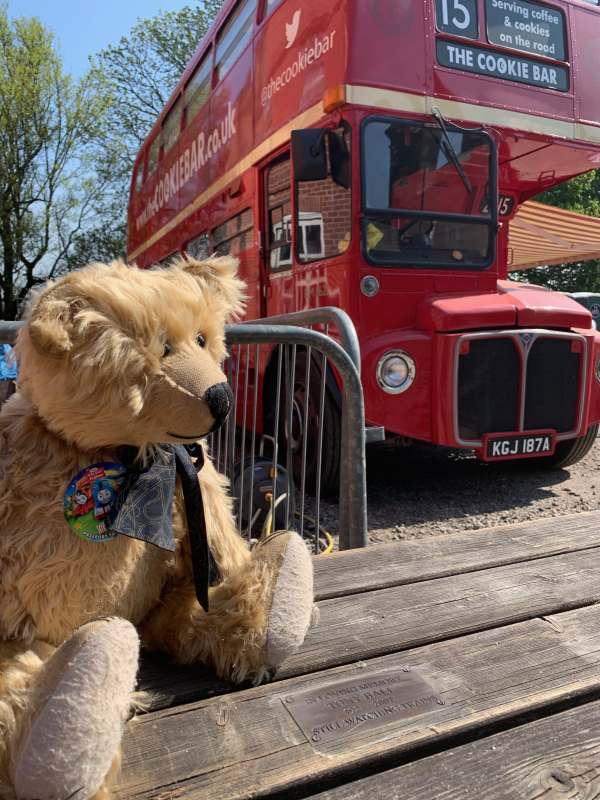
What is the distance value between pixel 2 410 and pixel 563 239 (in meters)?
8.13

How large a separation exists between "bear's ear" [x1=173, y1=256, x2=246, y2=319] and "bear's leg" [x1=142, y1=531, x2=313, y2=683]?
0.58m

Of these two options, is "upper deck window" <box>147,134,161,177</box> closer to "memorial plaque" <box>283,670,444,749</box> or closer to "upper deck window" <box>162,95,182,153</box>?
"upper deck window" <box>162,95,182,153</box>

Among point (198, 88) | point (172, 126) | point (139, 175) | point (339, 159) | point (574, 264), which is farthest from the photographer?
point (574, 264)

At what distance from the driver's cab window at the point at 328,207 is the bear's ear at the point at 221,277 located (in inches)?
116

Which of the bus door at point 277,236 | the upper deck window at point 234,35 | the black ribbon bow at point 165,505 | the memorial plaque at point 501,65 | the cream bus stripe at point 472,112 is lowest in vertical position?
the black ribbon bow at point 165,505

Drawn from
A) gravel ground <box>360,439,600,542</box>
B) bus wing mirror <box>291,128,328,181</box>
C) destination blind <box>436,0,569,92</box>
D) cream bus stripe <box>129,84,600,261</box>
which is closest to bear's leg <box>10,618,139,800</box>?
gravel ground <box>360,439,600,542</box>

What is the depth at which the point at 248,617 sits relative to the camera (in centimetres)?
121

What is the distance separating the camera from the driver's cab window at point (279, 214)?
4.84 m

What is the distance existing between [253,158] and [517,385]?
296 centimetres

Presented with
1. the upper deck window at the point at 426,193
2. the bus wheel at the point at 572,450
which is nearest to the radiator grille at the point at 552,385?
the bus wheel at the point at 572,450

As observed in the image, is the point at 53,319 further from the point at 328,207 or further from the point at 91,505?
the point at 328,207

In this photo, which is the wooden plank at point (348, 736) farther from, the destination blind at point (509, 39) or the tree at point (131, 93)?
the tree at point (131, 93)

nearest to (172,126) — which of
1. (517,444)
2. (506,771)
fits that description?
(517,444)

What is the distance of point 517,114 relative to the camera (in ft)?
15.1
